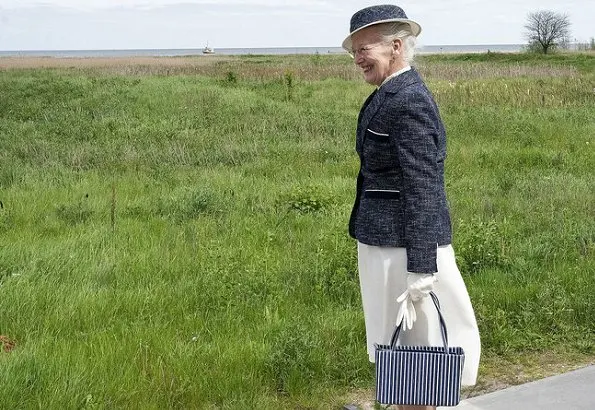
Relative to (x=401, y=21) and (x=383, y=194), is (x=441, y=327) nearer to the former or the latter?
(x=383, y=194)

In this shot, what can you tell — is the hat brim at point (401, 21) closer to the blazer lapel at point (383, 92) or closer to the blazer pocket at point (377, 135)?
the blazer lapel at point (383, 92)

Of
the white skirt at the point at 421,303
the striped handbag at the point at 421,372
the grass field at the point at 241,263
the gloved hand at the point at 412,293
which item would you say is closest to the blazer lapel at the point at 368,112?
the white skirt at the point at 421,303

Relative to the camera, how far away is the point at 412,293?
242 cm

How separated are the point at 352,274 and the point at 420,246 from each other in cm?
279

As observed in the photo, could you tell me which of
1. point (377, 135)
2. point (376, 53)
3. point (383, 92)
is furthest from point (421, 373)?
point (376, 53)

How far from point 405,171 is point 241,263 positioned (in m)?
3.14

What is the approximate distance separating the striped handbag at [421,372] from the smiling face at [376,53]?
92 centimetres

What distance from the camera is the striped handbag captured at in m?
2.43

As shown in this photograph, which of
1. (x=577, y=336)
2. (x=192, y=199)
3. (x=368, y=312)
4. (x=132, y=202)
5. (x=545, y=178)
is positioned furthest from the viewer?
(x=545, y=178)

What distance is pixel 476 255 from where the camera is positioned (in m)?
5.45

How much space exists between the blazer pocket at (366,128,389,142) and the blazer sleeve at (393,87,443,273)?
0.06 metres

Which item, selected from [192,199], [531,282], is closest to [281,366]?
[531,282]

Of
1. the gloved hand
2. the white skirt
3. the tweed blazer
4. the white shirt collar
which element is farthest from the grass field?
the white shirt collar

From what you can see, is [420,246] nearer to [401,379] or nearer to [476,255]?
[401,379]
